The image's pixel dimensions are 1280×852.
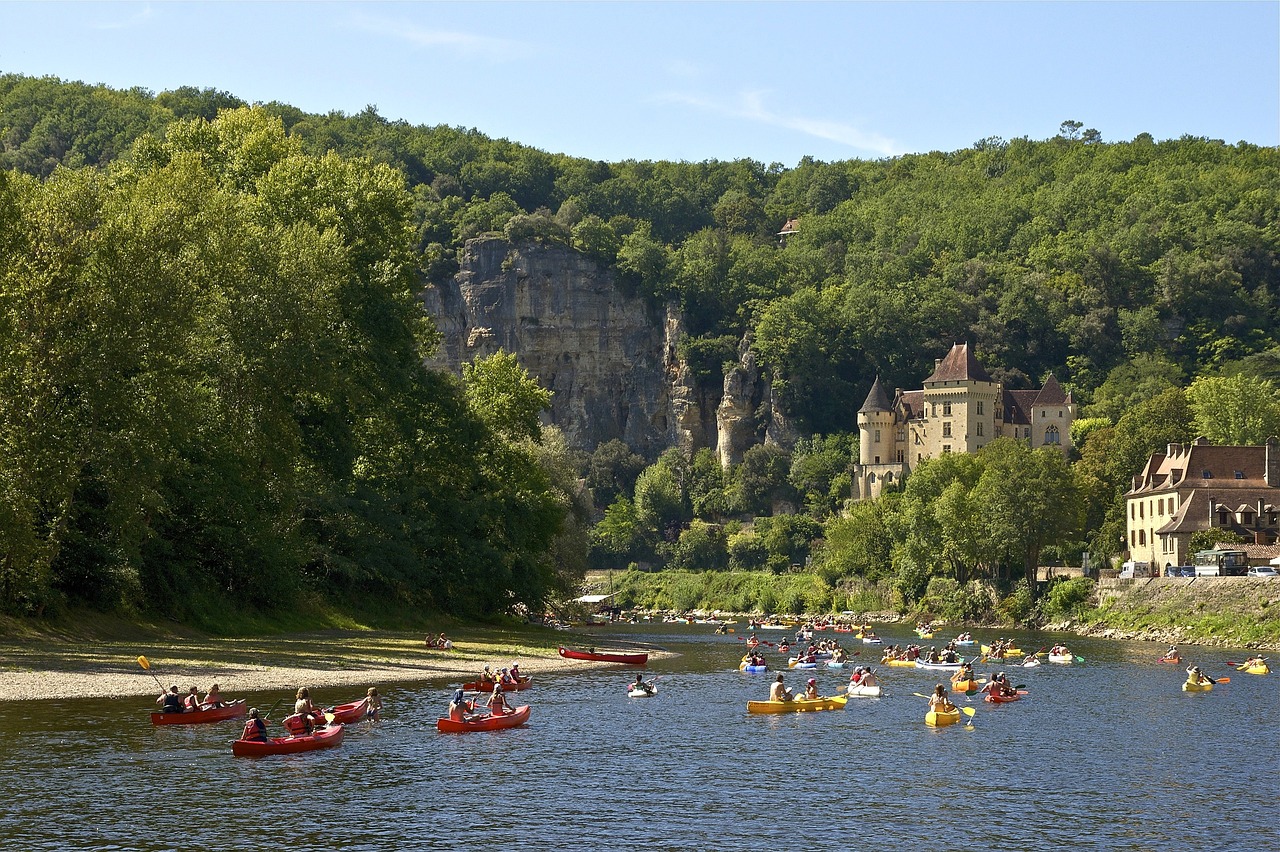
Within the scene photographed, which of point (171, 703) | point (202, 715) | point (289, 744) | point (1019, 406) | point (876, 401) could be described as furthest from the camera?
point (876, 401)

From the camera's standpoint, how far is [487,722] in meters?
47.7

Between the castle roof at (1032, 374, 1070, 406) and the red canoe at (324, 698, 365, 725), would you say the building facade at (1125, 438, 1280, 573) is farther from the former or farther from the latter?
the red canoe at (324, 698, 365, 725)

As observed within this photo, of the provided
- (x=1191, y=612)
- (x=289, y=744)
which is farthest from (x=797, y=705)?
(x=1191, y=612)

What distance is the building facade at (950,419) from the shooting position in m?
176

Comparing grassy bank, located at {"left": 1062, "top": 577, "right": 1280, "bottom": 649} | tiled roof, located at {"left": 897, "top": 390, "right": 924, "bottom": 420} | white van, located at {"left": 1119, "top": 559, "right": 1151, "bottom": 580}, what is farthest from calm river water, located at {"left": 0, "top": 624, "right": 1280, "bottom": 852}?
tiled roof, located at {"left": 897, "top": 390, "right": 924, "bottom": 420}

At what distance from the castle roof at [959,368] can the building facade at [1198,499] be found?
5071 cm

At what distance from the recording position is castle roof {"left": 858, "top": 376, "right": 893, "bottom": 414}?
601 feet

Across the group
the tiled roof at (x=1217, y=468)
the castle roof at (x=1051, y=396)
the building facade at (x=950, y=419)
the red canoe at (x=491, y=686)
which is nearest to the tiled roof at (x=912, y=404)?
the building facade at (x=950, y=419)

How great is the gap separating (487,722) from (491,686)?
831cm

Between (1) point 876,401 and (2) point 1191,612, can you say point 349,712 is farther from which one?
(1) point 876,401

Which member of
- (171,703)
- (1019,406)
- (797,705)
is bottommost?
(797,705)

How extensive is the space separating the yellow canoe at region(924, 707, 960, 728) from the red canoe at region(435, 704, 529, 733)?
1382cm

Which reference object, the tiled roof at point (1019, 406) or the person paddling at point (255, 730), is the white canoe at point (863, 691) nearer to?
the person paddling at point (255, 730)

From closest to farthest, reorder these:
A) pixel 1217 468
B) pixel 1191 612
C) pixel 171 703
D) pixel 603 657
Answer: pixel 171 703 < pixel 603 657 < pixel 1191 612 < pixel 1217 468
